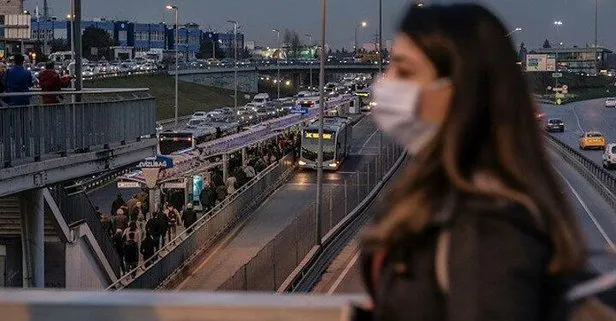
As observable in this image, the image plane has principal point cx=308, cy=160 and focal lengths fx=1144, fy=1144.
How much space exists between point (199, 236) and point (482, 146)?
31.5 metres

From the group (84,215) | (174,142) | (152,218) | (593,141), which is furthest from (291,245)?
(593,141)

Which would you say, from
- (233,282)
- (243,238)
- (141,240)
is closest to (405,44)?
(233,282)

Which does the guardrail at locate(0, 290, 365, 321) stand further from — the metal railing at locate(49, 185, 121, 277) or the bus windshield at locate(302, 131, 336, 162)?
the bus windshield at locate(302, 131, 336, 162)

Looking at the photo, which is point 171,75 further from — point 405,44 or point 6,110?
point 405,44

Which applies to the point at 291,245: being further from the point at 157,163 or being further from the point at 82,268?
the point at 82,268

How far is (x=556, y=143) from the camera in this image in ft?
239

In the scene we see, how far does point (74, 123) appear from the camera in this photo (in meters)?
20.6

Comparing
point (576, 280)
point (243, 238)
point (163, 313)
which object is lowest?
point (243, 238)

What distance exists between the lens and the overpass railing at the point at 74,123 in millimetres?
17781

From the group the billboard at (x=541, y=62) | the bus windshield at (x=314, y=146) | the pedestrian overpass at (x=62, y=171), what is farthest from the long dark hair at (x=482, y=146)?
the billboard at (x=541, y=62)

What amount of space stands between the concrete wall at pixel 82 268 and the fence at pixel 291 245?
8.85ft

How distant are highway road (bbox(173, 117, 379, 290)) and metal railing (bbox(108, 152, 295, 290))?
37 cm

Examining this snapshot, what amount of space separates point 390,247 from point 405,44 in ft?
1.55

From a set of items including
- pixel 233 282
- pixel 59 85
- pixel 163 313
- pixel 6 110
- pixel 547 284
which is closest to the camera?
pixel 547 284
